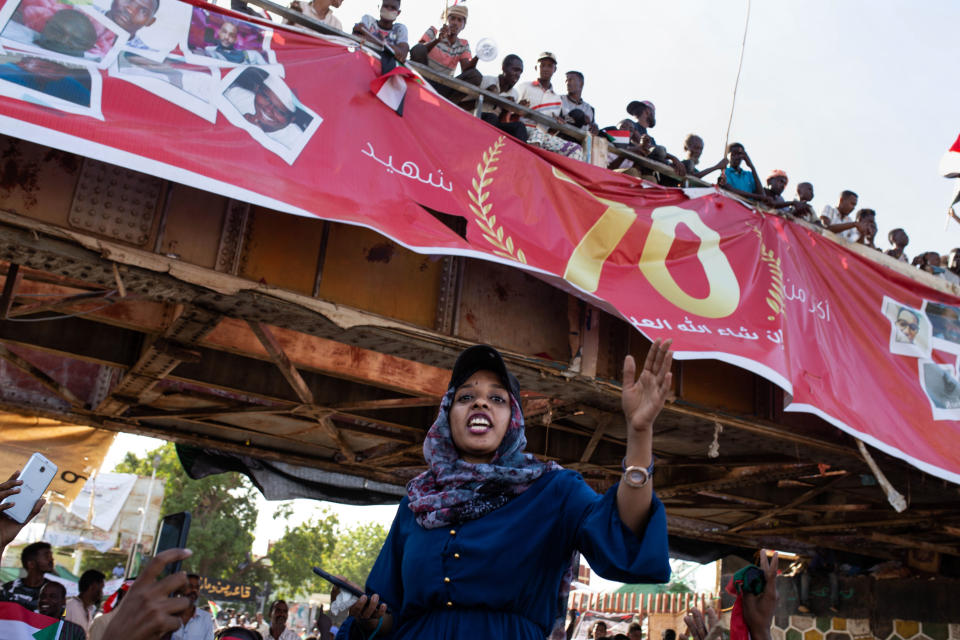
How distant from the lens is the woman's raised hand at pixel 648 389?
7.11ft

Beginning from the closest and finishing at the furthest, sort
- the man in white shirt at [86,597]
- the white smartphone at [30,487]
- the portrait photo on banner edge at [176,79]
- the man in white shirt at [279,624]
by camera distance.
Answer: the white smartphone at [30,487], the portrait photo on banner edge at [176,79], the man in white shirt at [86,597], the man in white shirt at [279,624]

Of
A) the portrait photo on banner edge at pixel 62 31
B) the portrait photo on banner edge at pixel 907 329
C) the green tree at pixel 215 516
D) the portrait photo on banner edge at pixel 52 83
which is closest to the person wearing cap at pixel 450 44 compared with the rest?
the portrait photo on banner edge at pixel 62 31

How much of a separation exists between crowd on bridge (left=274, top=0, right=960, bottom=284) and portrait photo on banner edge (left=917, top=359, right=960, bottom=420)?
7.35 ft

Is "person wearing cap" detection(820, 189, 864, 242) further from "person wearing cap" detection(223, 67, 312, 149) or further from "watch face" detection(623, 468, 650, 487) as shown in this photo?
"watch face" detection(623, 468, 650, 487)

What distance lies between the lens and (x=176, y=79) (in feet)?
18.1

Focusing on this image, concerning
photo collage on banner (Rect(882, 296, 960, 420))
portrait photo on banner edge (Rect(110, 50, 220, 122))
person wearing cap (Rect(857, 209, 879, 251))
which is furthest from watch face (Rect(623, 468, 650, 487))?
person wearing cap (Rect(857, 209, 879, 251))

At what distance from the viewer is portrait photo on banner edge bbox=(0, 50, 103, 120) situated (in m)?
4.82

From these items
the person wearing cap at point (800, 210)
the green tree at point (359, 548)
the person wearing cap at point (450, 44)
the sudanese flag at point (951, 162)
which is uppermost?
the sudanese flag at point (951, 162)

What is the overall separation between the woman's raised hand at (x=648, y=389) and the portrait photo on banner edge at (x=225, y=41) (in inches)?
181

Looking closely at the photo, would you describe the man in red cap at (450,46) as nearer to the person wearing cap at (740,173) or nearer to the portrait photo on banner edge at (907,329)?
the person wearing cap at (740,173)

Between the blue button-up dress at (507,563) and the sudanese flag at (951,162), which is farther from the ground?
the sudanese flag at (951,162)

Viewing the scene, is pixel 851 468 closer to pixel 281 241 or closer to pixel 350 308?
pixel 350 308

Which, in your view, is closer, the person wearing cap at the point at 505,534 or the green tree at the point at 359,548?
the person wearing cap at the point at 505,534

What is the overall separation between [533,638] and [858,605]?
60.1 ft
